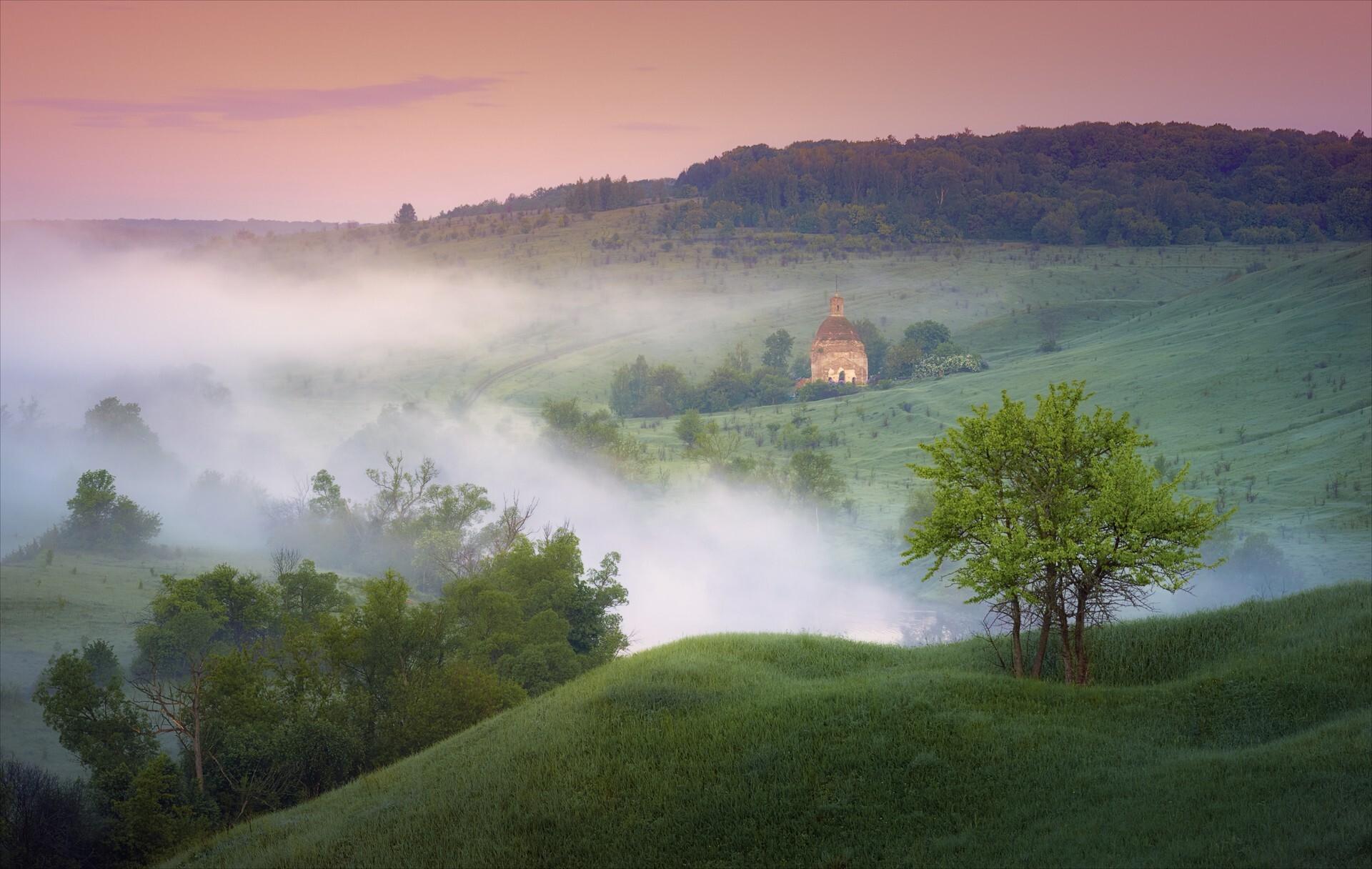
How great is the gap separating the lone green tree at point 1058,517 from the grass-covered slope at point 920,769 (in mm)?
2544

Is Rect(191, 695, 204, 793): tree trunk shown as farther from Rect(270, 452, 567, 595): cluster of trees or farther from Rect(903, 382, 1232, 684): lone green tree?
Rect(270, 452, 567, 595): cluster of trees

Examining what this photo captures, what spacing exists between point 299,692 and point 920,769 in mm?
31643

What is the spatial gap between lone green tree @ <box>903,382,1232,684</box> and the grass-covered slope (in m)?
2.54

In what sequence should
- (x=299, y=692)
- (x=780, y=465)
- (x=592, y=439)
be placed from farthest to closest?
(x=780, y=465), (x=592, y=439), (x=299, y=692)

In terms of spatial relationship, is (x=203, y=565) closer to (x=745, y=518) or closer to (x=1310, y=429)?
(x=745, y=518)

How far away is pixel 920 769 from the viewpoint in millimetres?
23203

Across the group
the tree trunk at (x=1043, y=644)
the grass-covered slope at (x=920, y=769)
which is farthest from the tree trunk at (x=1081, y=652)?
the tree trunk at (x=1043, y=644)

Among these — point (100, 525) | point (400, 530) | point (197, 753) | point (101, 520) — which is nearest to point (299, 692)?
point (197, 753)

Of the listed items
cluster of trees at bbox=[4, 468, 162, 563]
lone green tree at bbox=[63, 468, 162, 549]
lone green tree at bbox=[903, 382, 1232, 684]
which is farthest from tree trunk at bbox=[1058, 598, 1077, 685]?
lone green tree at bbox=[63, 468, 162, 549]

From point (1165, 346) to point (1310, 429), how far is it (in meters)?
48.8

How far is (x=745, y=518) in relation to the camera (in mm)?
129750

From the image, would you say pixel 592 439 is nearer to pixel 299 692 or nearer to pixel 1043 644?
pixel 299 692

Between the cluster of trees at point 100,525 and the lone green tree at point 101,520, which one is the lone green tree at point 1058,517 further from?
the lone green tree at point 101,520

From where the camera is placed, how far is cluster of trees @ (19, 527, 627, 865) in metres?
40.1
